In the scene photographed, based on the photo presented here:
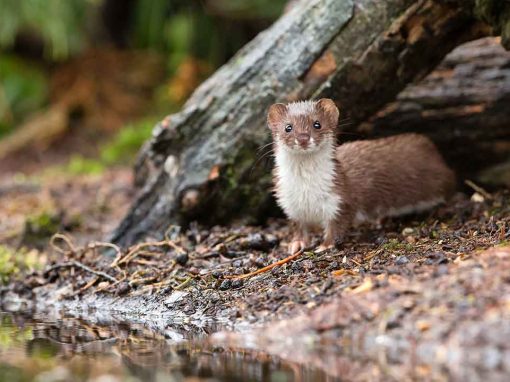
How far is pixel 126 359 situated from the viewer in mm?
4672

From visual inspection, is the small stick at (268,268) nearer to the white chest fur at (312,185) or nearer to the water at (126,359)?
the white chest fur at (312,185)

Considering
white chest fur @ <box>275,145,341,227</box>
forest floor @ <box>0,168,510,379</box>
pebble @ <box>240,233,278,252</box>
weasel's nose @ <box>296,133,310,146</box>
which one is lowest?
forest floor @ <box>0,168,510,379</box>

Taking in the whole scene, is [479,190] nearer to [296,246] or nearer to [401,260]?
[296,246]

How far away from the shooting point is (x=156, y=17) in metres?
14.9

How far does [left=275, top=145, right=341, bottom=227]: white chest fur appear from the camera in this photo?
6816mm

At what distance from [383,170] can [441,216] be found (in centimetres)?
69

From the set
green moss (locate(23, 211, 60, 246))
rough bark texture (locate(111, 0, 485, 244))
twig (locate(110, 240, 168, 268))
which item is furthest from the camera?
green moss (locate(23, 211, 60, 246))

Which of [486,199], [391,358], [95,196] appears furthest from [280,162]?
[95,196]

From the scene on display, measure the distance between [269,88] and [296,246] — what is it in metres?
1.55

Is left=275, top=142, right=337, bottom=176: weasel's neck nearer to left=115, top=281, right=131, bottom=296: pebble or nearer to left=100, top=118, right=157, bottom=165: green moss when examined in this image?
left=115, top=281, right=131, bottom=296: pebble

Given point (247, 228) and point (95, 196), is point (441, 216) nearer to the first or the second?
point (247, 228)

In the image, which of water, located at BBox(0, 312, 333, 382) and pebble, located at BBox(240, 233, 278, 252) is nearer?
water, located at BBox(0, 312, 333, 382)

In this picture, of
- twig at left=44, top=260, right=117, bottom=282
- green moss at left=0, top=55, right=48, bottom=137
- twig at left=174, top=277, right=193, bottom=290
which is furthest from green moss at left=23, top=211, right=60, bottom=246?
green moss at left=0, top=55, right=48, bottom=137

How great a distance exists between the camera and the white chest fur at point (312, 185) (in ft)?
22.4
